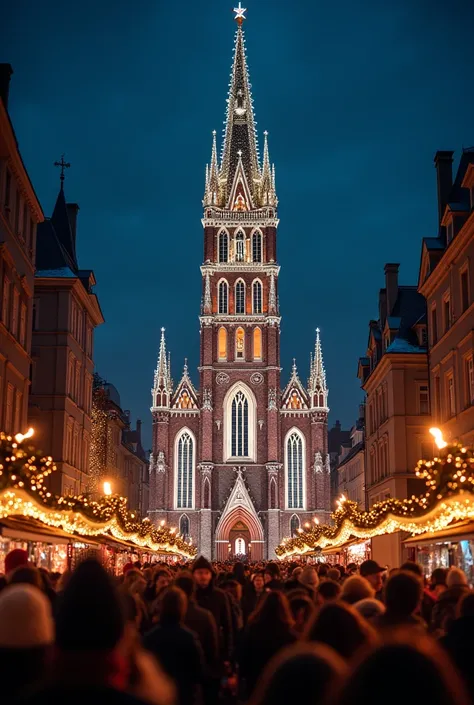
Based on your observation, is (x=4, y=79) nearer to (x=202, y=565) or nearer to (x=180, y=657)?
(x=202, y=565)

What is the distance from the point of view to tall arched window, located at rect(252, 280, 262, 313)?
300ft

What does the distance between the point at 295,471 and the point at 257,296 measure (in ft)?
53.3

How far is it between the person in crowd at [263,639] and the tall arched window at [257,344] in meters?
81.2

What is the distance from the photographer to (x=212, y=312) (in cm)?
9088

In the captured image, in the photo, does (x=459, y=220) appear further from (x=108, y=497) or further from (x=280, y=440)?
(x=280, y=440)

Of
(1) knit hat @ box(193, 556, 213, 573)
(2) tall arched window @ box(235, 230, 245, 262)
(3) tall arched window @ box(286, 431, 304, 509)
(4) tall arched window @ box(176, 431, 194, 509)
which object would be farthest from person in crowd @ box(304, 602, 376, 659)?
(2) tall arched window @ box(235, 230, 245, 262)

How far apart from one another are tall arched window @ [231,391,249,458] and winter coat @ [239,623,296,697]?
7988cm

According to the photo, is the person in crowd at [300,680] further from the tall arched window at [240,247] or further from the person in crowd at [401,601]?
the tall arched window at [240,247]

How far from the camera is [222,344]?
297 ft

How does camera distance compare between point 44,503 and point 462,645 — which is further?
point 44,503

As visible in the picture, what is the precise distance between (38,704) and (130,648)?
1.54m

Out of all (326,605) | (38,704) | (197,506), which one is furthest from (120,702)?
(197,506)

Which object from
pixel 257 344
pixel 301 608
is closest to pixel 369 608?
pixel 301 608

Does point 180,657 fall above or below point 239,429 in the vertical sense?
below
